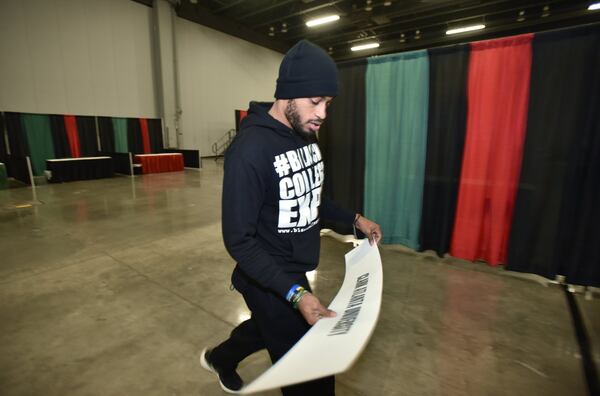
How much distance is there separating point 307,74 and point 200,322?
5.82 ft

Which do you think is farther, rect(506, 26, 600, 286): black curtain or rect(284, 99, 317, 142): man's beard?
rect(506, 26, 600, 286): black curtain

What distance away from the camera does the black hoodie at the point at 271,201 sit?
0.83 meters

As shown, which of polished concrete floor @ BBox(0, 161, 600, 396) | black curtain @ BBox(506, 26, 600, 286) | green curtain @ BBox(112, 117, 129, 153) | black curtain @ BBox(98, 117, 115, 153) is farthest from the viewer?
green curtain @ BBox(112, 117, 129, 153)

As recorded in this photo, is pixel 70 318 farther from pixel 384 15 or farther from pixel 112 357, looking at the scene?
pixel 384 15

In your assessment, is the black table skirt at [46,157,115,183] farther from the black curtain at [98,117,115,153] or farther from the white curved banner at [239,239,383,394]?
the white curved banner at [239,239,383,394]

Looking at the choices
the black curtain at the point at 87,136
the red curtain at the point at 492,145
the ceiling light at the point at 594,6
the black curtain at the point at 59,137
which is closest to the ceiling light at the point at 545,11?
the ceiling light at the point at 594,6

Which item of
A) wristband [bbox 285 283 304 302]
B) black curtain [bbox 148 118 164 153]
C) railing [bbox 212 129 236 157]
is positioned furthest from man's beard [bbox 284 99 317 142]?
railing [bbox 212 129 236 157]

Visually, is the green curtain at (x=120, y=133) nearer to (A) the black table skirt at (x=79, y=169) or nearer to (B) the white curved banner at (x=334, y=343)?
(A) the black table skirt at (x=79, y=169)

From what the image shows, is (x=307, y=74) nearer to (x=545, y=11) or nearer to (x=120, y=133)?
(x=120, y=133)

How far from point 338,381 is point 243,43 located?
14.5 meters

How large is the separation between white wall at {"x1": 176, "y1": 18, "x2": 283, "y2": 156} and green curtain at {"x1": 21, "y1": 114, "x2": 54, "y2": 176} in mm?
4290

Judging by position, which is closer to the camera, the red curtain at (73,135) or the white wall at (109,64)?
the white wall at (109,64)

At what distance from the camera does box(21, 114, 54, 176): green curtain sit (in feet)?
25.6

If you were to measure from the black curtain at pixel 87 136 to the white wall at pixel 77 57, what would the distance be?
0.53 metres
